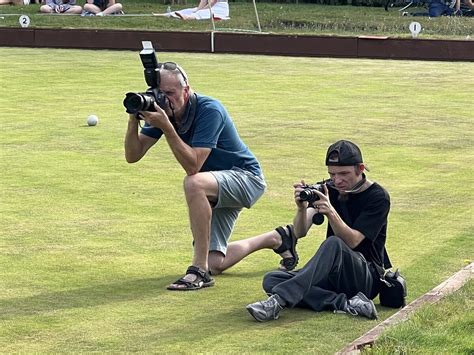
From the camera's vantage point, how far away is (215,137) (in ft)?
24.2

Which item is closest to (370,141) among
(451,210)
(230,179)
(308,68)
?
(451,210)

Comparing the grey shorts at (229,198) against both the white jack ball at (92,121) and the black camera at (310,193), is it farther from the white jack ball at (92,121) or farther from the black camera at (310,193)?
the white jack ball at (92,121)

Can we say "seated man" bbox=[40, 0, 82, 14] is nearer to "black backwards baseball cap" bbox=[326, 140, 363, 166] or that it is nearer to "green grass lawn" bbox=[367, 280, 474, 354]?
"black backwards baseball cap" bbox=[326, 140, 363, 166]

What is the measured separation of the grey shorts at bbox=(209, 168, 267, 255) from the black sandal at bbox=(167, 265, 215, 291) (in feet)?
1.04

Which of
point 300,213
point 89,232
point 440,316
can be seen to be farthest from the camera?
point 89,232

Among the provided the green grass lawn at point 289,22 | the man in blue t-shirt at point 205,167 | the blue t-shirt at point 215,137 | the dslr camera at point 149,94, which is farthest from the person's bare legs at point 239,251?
the green grass lawn at point 289,22

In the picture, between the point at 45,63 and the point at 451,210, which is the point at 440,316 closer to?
the point at 451,210

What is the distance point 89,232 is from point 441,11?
2117cm

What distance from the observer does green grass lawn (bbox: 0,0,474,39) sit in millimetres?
24344

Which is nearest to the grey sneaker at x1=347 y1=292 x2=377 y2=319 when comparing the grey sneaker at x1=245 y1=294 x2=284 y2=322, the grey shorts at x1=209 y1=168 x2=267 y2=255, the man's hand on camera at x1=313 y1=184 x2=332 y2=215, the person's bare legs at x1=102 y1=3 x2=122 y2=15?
the grey sneaker at x1=245 y1=294 x2=284 y2=322

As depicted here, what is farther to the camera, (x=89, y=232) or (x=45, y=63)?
(x=45, y=63)

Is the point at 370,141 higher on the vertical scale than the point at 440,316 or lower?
lower

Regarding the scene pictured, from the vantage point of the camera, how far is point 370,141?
1292 centimetres

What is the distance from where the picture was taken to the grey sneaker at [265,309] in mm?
6477
